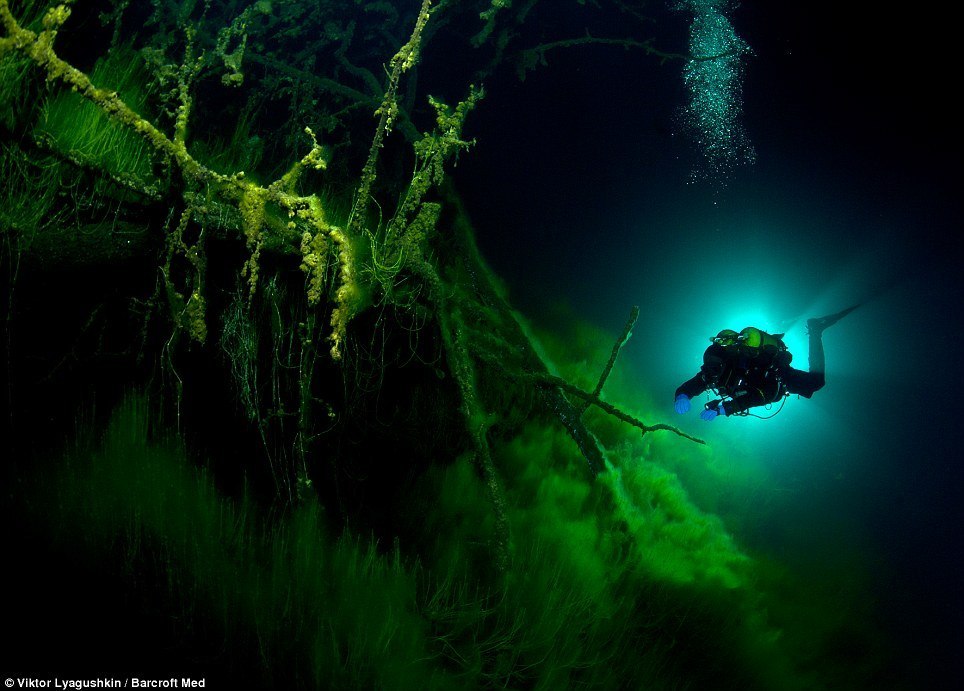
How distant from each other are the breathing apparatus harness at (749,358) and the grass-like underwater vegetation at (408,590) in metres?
2.93

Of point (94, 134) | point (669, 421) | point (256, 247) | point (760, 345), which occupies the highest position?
point (760, 345)

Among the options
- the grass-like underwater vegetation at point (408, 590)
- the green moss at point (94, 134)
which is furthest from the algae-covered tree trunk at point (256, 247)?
the grass-like underwater vegetation at point (408, 590)

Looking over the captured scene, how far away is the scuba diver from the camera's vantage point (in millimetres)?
6051

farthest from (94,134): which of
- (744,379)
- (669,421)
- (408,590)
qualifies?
(669,421)

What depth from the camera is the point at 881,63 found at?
9055mm

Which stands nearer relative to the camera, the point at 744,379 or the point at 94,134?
the point at 94,134

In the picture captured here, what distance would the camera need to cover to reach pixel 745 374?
6.22 metres

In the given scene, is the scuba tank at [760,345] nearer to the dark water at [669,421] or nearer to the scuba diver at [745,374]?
the scuba diver at [745,374]

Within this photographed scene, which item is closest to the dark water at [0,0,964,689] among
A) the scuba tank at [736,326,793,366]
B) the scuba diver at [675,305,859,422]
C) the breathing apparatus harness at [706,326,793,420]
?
the scuba diver at [675,305,859,422]

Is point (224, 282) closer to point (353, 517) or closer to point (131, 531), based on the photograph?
point (131, 531)

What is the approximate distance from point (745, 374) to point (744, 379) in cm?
12

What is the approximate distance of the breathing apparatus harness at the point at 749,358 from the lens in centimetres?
602

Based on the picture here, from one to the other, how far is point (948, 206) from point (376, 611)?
696 inches

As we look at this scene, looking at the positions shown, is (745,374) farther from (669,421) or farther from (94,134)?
(94,134)
